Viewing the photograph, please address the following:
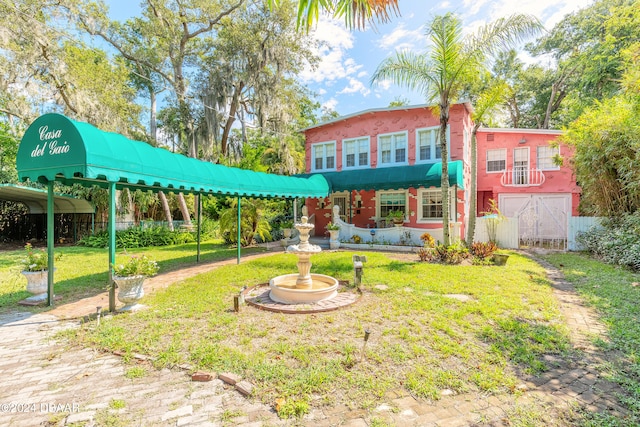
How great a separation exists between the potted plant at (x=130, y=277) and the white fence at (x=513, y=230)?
13.6m

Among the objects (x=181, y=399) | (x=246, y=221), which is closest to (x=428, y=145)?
(x=246, y=221)

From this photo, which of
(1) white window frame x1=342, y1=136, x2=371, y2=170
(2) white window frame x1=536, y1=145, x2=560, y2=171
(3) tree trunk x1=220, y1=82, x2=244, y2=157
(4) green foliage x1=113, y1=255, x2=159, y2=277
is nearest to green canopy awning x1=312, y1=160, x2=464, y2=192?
(1) white window frame x1=342, y1=136, x2=371, y2=170

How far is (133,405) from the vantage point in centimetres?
293

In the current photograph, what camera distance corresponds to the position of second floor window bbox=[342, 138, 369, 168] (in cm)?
1652

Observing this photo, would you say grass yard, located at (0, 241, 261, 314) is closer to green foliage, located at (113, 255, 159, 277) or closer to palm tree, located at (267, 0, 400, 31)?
green foliage, located at (113, 255, 159, 277)

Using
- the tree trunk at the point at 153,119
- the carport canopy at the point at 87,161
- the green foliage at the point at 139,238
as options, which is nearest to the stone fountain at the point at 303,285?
the carport canopy at the point at 87,161

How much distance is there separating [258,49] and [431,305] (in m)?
19.0

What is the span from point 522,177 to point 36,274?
20.2 meters

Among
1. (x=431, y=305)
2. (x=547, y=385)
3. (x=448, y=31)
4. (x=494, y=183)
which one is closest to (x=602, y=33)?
(x=494, y=183)

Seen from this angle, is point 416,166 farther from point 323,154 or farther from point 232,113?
point 232,113

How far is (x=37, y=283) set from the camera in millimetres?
6309

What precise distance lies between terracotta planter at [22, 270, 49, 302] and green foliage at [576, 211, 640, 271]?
50.3ft

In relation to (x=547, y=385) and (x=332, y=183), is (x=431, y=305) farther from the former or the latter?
(x=332, y=183)

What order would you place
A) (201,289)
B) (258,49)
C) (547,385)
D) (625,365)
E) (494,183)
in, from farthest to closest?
(258,49)
(494,183)
(201,289)
(625,365)
(547,385)
